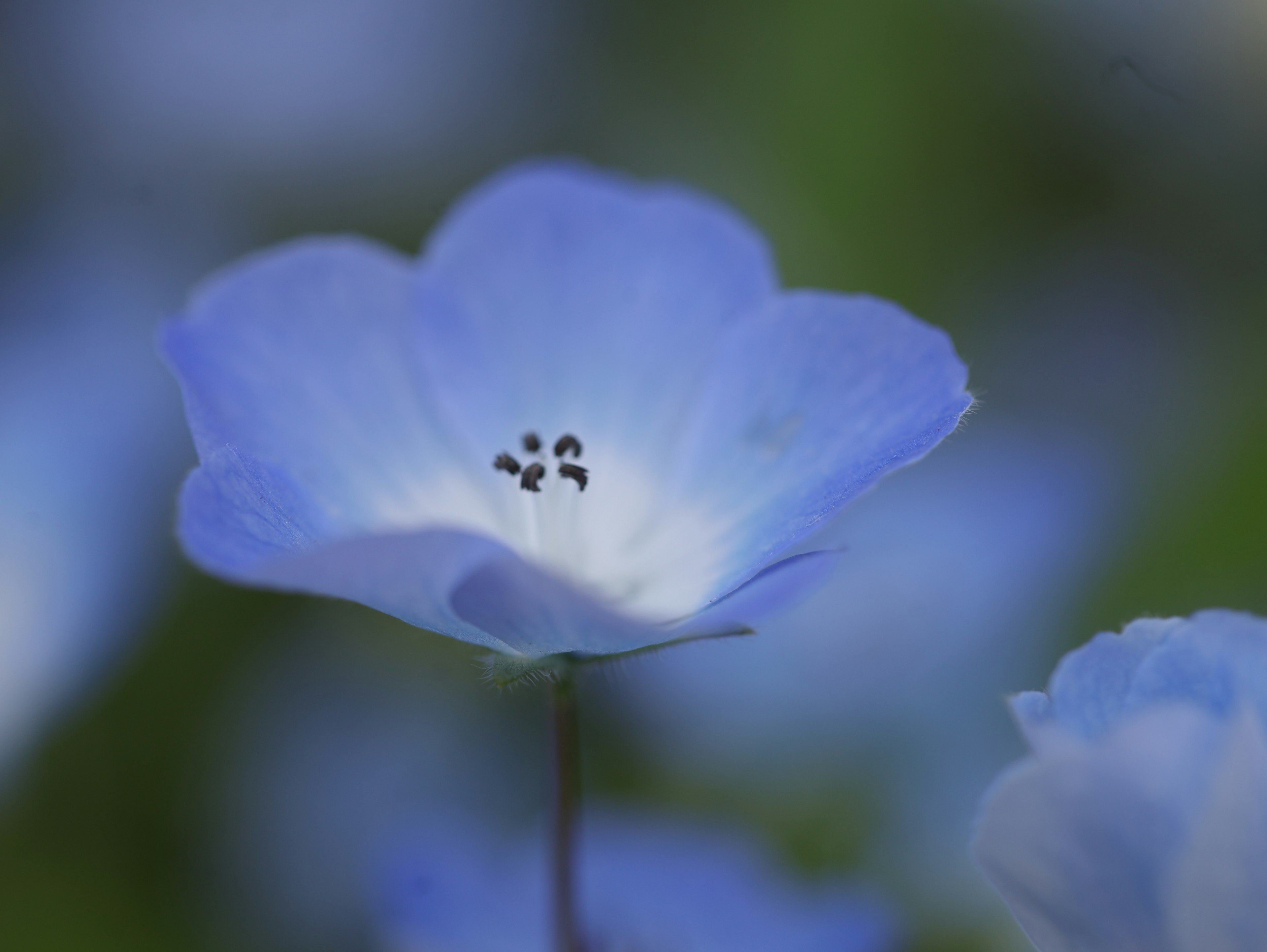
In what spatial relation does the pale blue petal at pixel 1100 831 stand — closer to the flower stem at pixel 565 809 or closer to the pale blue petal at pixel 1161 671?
the pale blue petal at pixel 1161 671

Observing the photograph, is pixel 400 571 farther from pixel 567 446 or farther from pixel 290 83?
pixel 290 83

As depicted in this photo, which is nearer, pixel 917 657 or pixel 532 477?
pixel 532 477

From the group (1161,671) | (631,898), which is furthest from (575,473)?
(631,898)

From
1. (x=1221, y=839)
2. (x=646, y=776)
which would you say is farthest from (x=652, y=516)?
(x=646, y=776)

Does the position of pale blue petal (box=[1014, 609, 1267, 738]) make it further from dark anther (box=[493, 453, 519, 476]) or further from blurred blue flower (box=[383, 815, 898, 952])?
blurred blue flower (box=[383, 815, 898, 952])

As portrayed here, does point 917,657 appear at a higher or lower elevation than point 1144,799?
higher

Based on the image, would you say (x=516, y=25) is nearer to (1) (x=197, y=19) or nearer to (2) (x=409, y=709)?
(1) (x=197, y=19)

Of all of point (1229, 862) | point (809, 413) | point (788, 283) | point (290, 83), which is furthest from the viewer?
point (290, 83)

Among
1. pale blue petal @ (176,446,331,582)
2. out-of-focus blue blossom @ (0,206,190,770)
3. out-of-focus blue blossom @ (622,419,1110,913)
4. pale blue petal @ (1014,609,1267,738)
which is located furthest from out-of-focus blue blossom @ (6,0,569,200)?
pale blue petal @ (1014,609,1267,738)
